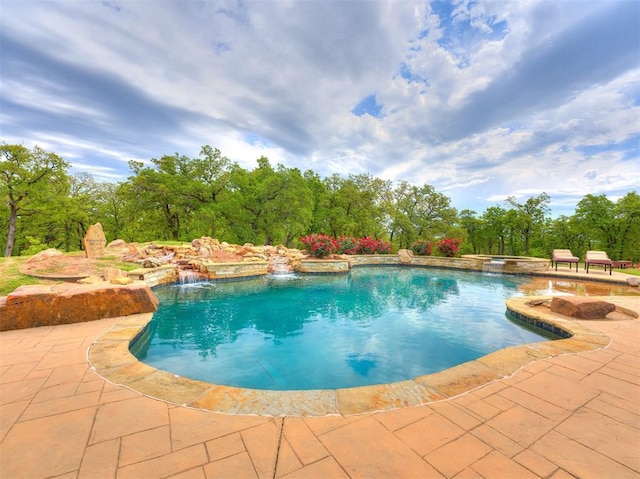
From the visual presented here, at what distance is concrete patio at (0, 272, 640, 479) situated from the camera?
1.42 metres

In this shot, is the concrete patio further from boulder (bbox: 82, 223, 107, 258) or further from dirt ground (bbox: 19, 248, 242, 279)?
boulder (bbox: 82, 223, 107, 258)

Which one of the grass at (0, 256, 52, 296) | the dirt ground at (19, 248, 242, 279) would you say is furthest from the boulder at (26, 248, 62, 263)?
the grass at (0, 256, 52, 296)

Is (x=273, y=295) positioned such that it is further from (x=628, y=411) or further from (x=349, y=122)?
(x=349, y=122)

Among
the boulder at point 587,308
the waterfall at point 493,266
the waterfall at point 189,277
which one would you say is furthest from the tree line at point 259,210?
the boulder at point 587,308

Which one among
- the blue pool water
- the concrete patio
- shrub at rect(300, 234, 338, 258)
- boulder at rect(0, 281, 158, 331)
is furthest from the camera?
shrub at rect(300, 234, 338, 258)

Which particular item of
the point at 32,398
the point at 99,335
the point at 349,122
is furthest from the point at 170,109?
the point at 32,398

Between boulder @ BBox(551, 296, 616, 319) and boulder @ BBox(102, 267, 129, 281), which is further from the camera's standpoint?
boulder @ BBox(102, 267, 129, 281)

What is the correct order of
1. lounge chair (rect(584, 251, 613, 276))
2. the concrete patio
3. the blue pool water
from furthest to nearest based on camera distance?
lounge chair (rect(584, 251, 613, 276)), the blue pool water, the concrete patio

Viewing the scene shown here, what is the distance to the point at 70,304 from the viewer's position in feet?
13.4

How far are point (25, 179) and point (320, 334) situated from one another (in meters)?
22.7

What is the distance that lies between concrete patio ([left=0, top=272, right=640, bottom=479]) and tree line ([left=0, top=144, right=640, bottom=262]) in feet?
55.9

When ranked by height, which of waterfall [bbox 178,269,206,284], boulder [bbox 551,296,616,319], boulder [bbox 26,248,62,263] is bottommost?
waterfall [bbox 178,269,206,284]

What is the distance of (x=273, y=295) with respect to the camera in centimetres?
796

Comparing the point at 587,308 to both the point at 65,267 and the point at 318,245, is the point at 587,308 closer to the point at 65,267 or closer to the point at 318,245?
the point at 318,245
